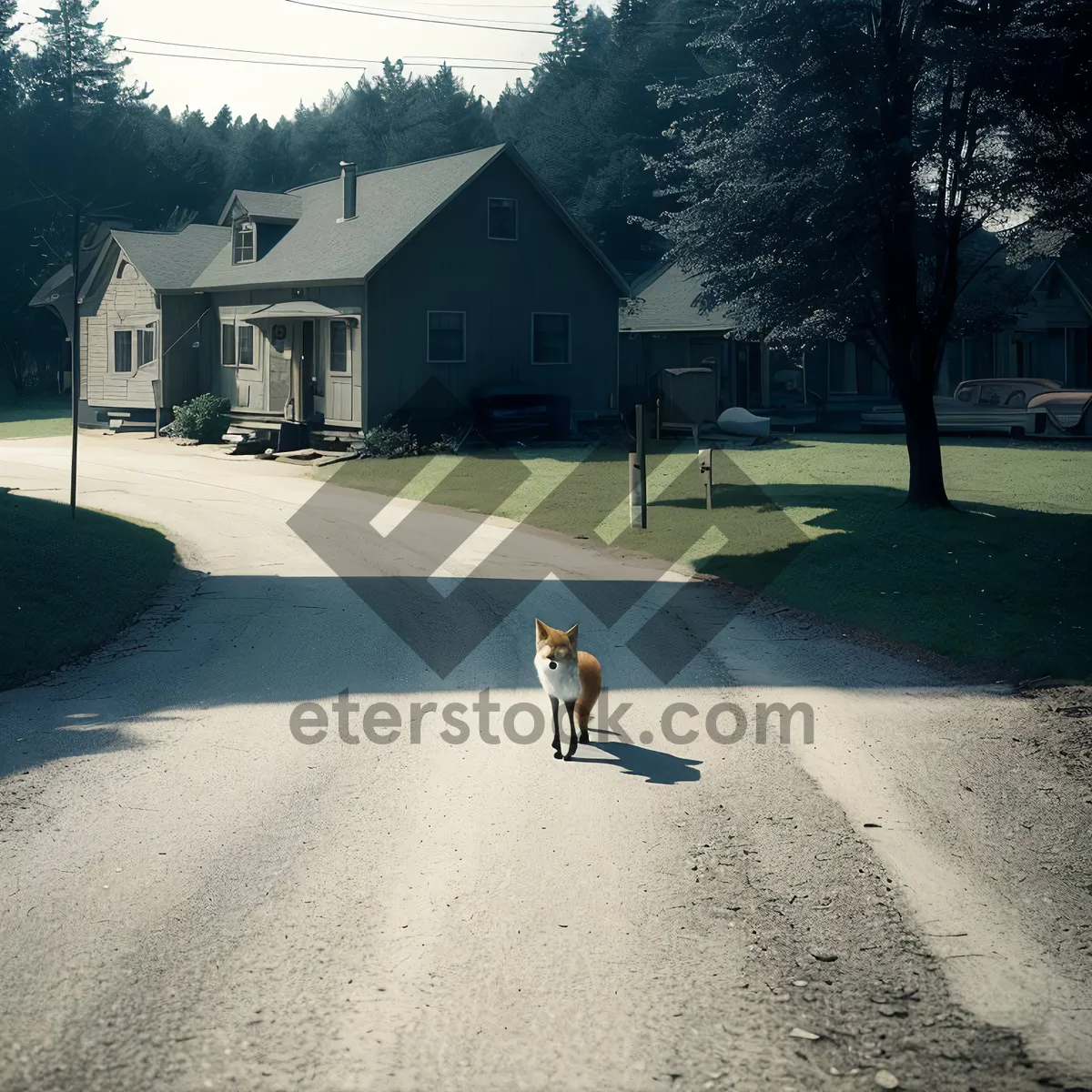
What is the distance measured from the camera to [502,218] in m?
36.4

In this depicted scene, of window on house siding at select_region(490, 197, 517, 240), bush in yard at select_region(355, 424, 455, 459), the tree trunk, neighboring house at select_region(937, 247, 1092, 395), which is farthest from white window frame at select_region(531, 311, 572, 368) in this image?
the tree trunk

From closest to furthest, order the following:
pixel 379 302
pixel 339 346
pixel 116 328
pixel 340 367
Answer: pixel 379 302 → pixel 340 367 → pixel 339 346 → pixel 116 328

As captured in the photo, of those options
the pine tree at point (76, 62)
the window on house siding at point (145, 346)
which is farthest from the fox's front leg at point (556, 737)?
the pine tree at point (76, 62)

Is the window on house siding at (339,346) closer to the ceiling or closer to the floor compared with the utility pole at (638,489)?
closer to the ceiling

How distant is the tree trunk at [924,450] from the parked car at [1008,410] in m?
18.8

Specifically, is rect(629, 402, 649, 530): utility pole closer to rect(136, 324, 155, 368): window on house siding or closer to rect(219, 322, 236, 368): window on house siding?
rect(219, 322, 236, 368): window on house siding

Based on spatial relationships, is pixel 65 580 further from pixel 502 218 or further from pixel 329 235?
pixel 329 235

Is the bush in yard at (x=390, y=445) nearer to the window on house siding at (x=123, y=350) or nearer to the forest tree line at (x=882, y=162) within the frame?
the forest tree line at (x=882, y=162)

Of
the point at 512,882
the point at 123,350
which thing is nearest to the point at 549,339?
the point at 123,350

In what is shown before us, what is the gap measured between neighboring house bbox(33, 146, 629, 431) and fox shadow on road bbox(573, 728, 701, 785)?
2596 centimetres

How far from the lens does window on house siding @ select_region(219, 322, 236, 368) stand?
3972cm

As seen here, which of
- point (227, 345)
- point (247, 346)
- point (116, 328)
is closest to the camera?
point (247, 346)

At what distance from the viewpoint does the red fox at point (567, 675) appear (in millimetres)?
7918

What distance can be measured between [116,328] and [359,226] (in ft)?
38.3
